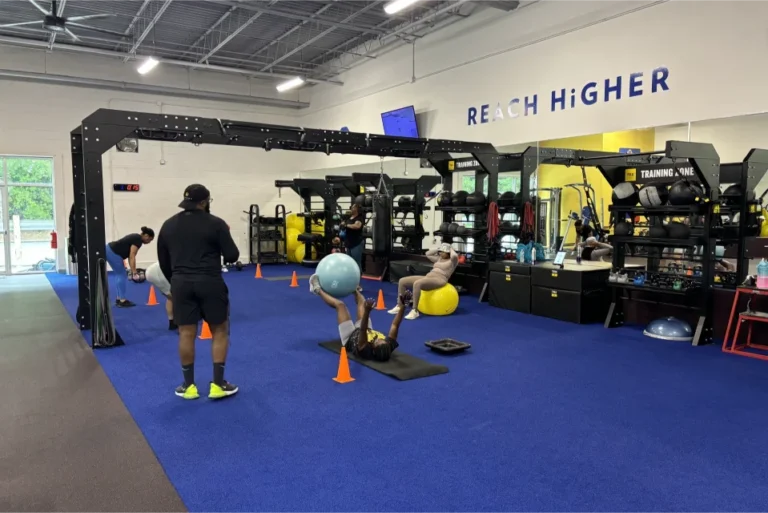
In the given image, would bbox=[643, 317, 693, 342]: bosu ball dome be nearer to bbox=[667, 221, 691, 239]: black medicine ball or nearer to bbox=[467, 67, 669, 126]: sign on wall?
bbox=[667, 221, 691, 239]: black medicine ball

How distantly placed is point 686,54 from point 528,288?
11.7 ft

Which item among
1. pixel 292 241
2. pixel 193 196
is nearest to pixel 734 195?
pixel 193 196

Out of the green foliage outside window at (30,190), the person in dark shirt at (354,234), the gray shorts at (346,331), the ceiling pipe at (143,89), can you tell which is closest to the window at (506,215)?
the person in dark shirt at (354,234)

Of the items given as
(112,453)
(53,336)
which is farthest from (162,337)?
(112,453)

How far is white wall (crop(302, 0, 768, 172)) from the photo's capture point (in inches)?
255

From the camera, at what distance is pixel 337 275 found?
519 centimetres

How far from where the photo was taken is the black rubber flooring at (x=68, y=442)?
272 centimetres

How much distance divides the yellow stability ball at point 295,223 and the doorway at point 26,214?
18.2 ft

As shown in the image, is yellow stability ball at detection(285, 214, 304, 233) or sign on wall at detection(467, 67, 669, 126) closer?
sign on wall at detection(467, 67, 669, 126)

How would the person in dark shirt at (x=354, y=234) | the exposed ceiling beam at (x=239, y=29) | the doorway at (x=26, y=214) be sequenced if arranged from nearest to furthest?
the exposed ceiling beam at (x=239, y=29)
the person in dark shirt at (x=354, y=234)
the doorway at (x=26, y=214)

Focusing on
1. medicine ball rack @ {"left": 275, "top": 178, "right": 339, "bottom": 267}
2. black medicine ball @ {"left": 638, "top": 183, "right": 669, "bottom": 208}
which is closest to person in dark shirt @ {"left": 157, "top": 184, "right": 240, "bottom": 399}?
black medicine ball @ {"left": 638, "top": 183, "right": 669, "bottom": 208}

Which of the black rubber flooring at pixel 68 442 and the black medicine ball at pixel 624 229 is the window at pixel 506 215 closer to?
the black medicine ball at pixel 624 229

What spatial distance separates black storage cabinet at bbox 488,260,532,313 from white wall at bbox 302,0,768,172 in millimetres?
2354

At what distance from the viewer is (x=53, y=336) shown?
20.4 feet
